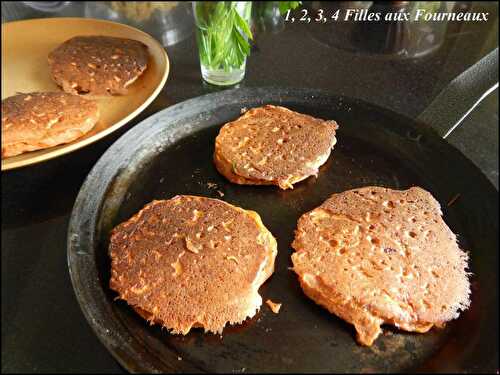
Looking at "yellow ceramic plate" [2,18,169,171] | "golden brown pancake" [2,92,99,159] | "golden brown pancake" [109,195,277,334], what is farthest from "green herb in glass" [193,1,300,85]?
"golden brown pancake" [109,195,277,334]

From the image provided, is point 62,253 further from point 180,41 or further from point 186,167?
point 180,41

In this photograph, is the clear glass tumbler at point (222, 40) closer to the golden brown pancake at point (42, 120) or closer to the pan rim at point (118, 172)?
the pan rim at point (118, 172)

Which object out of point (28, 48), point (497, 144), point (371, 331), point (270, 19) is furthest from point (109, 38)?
point (497, 144)

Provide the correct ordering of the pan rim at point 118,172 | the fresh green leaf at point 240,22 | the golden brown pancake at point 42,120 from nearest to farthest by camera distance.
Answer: the pan rim at point 118,172
the golden brown pancake at point 42,120
the fresh green leaf at point 240,22

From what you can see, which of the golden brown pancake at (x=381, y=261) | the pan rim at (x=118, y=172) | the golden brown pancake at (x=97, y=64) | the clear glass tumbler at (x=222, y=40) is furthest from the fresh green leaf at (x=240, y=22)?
the golden brown pancake at (x=381, y=261)

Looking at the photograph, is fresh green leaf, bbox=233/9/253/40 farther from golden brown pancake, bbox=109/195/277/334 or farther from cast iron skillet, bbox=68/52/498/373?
golden brown pancake, bbox=109/195/277/334
